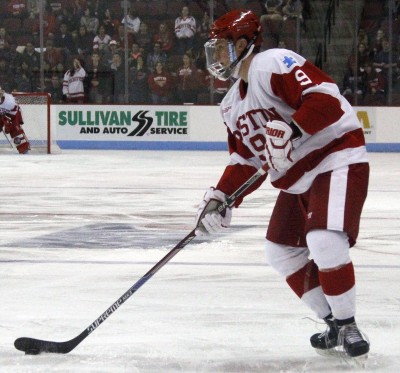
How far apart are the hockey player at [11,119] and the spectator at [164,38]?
2360 mm

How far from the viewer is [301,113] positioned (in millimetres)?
2490

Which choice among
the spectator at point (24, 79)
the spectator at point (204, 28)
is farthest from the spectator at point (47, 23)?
the spectator at point (204, 28)

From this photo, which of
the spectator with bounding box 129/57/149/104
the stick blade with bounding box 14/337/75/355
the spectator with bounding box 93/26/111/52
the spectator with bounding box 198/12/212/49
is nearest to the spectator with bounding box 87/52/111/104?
the spectator with bounding box 93/26/111/52

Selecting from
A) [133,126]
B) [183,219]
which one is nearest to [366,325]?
[183,219]

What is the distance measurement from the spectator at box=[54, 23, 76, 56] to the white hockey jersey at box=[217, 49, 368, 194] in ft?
37.1

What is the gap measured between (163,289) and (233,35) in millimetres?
1316

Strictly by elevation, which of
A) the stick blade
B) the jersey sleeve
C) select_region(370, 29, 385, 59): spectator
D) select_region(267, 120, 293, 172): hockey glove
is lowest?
select_region(370, 29, 385, 59): spectator

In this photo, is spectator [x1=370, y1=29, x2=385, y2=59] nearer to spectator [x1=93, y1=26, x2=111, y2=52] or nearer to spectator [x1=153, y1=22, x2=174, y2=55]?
spectator [x1=153, y1=22, x2=174, y2=55]

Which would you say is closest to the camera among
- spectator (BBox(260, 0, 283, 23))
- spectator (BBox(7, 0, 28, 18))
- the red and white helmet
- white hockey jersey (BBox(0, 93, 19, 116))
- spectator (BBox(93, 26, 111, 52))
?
the red and white helmet

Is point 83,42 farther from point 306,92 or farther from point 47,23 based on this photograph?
point 306,92

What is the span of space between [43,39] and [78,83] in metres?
0.77

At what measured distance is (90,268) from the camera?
4164 millimetres

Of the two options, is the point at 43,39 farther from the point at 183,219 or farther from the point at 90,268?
the point at 90,268

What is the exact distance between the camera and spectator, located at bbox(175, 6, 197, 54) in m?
13.5
